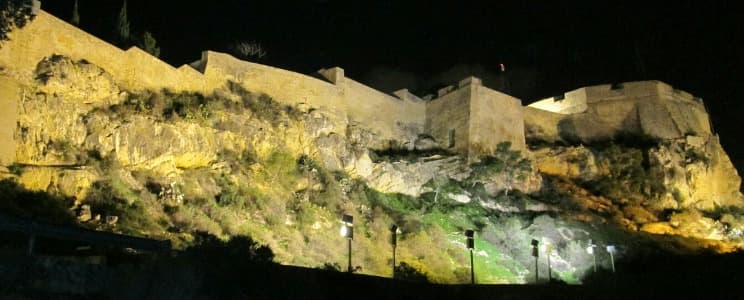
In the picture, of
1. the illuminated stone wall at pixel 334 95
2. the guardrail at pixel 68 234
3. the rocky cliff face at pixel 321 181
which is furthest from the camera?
the illuminated stone wall at pixel 334 95

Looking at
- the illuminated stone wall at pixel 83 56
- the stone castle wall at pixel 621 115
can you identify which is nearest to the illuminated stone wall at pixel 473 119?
the stone castle wall at pixel 621 115

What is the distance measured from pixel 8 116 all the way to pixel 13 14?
10.7ft

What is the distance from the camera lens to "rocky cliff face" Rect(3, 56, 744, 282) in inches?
635

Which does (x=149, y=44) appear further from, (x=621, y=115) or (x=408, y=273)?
(x=621, y=115)

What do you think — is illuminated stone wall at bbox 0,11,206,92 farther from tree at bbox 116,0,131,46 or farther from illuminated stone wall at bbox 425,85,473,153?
illuminated stone wall at bbox 425,85,473,153

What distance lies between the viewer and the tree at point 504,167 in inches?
1094

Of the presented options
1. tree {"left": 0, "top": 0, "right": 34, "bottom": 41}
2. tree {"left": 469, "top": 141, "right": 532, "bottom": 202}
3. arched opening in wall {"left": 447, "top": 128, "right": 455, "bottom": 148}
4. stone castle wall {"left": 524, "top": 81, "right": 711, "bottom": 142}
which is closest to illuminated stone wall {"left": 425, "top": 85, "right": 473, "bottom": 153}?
arched opening in wall {"left": 447, "top": 128, "right": 455, "bottom": 148}

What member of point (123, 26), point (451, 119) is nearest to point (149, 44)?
point (123, 26)

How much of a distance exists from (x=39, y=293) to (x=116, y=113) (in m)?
11.2

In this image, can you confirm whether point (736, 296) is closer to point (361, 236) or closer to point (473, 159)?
point (361, 236)

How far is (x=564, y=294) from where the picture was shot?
1034 cm

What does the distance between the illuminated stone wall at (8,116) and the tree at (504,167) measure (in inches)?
735

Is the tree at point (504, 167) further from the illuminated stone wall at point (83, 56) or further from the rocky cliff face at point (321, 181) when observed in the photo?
the illuminated stone wall at point (83, 56)

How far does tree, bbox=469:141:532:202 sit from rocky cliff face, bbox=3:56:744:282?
0.25 feet
